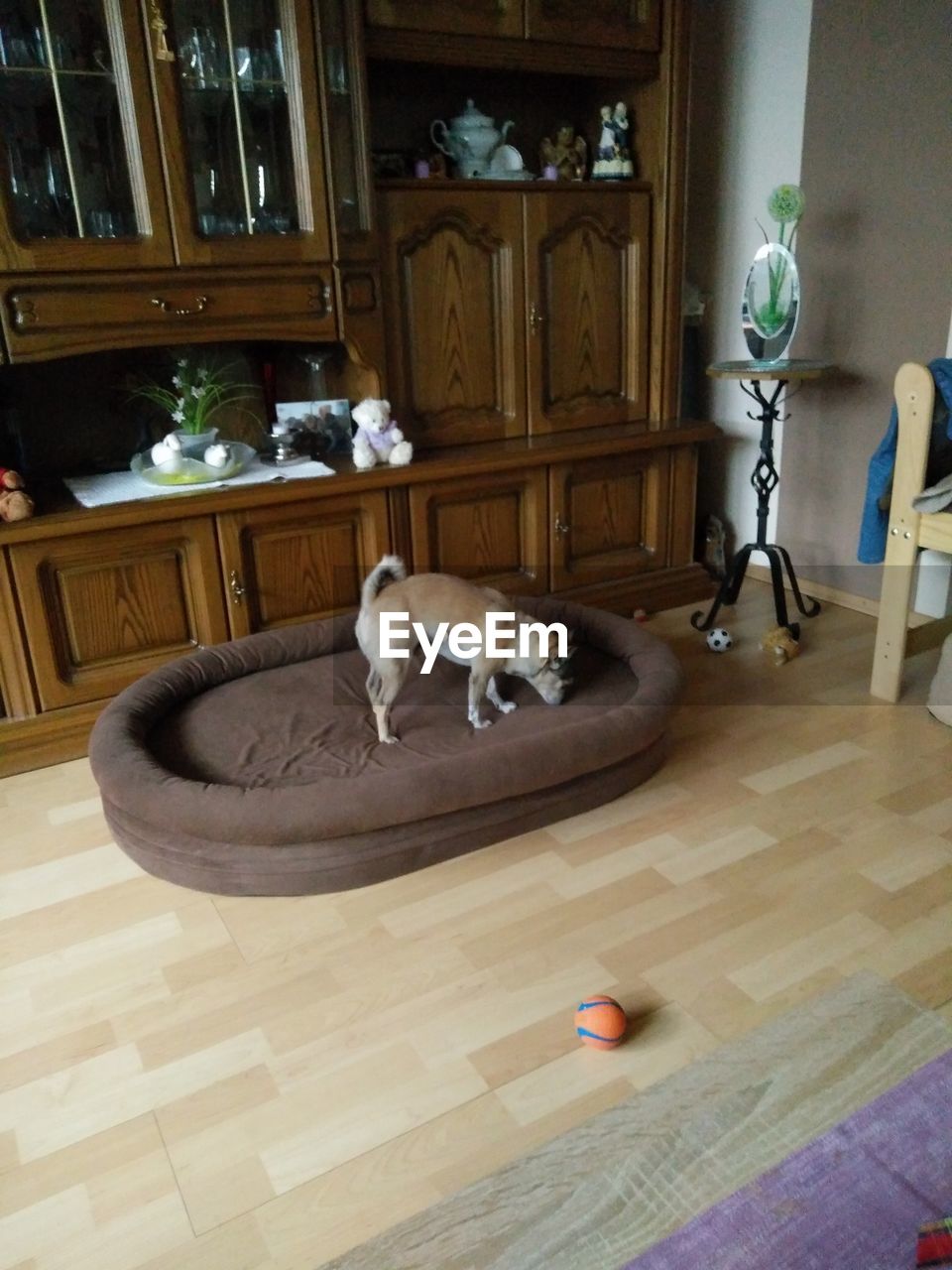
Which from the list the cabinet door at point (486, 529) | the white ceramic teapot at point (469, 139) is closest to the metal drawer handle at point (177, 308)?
the cabinet door at point (486, 529)

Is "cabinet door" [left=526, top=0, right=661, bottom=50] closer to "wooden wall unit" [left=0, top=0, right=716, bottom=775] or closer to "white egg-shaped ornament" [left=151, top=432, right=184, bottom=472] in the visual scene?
"wooden wall unit" [left=0, top=0, right=716, bottom=775]

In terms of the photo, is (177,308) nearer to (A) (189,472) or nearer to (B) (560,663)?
(A) (189,472)

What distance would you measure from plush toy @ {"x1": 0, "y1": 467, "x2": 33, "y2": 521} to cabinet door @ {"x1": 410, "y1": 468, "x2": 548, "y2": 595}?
1052 mm

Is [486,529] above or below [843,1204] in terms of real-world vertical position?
above

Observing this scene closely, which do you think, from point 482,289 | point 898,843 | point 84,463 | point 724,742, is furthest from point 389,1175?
point 482,289

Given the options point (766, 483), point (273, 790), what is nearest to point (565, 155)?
point (766, 483)

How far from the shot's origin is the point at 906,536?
2.46 meters

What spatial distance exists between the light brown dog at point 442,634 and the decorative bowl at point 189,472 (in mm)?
632

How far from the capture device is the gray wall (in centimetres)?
281

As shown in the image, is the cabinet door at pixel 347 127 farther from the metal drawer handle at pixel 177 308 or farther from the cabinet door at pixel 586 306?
the cabinet door at pixel 586 306

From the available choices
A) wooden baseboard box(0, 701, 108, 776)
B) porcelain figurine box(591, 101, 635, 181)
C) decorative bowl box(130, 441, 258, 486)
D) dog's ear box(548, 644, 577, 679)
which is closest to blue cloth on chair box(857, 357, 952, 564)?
dog's ear box(548, 644, 577, 679)

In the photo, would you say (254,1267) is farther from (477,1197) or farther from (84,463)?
(84,463)

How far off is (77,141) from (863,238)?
2.37m

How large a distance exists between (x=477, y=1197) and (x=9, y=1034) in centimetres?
86
